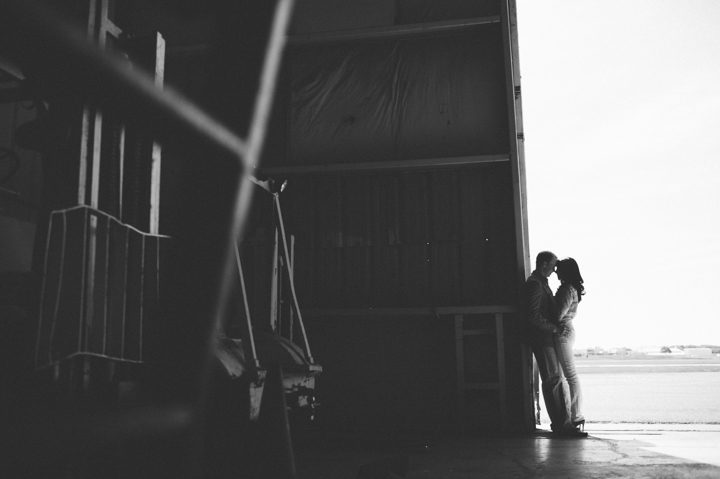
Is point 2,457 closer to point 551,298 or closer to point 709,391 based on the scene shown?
point 551,298

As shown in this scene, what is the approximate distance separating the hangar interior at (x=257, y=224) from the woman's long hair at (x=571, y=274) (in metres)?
0.62

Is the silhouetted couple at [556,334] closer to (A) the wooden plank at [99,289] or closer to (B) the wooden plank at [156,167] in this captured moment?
(B) the wooden plank at [156,167]

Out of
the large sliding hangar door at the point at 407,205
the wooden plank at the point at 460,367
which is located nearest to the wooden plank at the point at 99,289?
the large sliding hangar door at the point at 407,205

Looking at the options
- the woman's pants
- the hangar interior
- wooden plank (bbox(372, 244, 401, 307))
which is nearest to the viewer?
the hangar interior

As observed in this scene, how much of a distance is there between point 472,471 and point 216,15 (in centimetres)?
461

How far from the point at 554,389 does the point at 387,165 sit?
337cm

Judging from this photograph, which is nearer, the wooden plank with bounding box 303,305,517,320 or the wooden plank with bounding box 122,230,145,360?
the wooden plank with bounding box 122,230,145,360

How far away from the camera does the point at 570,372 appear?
6.94m

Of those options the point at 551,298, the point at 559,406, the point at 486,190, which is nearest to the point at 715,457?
the point at 559,406

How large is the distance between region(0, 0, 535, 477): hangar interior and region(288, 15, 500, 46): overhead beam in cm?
3

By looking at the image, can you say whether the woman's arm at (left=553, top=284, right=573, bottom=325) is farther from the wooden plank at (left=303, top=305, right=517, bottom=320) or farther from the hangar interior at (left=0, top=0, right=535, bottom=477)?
the hangar interior at (left=0, top=0, right=535, bottom=477)

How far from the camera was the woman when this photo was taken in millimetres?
6934

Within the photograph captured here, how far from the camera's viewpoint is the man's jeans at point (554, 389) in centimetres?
697

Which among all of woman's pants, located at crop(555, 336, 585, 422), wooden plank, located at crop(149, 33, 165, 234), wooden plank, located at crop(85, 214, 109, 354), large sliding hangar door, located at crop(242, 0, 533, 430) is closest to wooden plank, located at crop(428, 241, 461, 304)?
large sliding hangar door, located at crop(242, 0, 533, 430)
